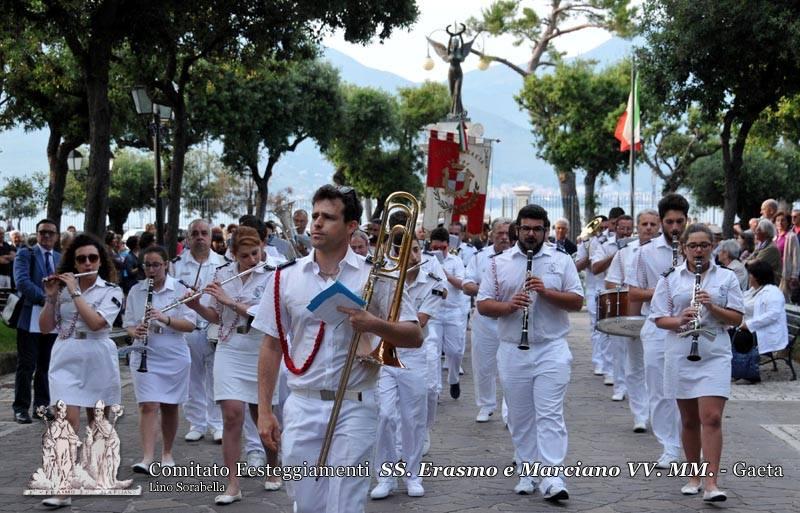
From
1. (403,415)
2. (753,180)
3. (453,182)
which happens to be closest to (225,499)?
(403,415)

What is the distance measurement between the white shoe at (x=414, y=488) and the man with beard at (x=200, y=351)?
9.30 feet

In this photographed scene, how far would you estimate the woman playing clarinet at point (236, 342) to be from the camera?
8836 millimetres

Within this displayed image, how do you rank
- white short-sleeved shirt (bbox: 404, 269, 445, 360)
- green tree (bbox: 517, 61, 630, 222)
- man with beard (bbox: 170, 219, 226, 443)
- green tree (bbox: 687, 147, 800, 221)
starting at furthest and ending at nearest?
green tree (bbox: 517, 61, 630, 222) → green tree (bbox: 687, 147, 800, 221) → man with beard (bbox: 170, 219, 226, 443) → white short-sleeved shirt (bbox: 404, 269, 445, 360)

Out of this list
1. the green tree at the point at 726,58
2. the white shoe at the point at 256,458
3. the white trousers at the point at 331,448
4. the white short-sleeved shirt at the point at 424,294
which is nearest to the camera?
the white trousers at the point at 331,448

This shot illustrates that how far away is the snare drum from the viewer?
10180 millimetres

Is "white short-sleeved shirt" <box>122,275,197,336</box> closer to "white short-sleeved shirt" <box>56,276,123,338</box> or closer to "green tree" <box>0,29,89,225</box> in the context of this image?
"white short-sleeved shirt" <box>56,276,123,338</box>

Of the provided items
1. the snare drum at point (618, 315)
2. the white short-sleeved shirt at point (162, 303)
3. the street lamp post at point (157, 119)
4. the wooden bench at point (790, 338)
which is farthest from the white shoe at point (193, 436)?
A: the street lamp post at point (157, 119)

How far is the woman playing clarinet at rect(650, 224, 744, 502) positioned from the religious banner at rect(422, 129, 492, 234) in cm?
1161

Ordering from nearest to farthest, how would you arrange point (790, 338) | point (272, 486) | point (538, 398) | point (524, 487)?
point (538, 398)
point (524, 487)
point (272, 486)
point (790, 338)

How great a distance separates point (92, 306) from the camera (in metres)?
9.23

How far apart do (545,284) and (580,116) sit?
48.7 meters

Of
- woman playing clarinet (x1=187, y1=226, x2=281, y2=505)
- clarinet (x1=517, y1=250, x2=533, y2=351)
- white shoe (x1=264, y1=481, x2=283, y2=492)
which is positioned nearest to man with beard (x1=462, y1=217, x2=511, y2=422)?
woman playing clarinet (x1=187, y1=226, x2=281, y2=505)

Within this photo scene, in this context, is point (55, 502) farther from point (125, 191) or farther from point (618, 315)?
point (125, 191)

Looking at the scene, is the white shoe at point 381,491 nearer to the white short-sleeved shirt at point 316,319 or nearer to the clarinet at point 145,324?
the clarinet at point 145,324
